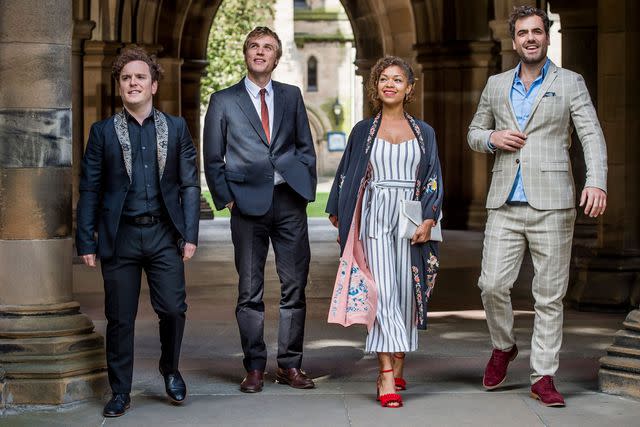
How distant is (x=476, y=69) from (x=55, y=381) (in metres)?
16.3

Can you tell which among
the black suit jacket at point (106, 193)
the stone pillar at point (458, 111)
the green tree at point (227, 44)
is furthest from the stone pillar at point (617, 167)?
the green tree at point (227, 44)

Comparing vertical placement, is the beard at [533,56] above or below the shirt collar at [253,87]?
above

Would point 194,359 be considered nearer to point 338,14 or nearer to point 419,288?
point 419,288

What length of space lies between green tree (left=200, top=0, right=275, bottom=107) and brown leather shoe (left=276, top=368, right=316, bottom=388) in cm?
3617

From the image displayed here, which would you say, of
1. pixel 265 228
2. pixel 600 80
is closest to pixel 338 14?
pixel 600 80

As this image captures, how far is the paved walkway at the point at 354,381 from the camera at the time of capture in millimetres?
6816

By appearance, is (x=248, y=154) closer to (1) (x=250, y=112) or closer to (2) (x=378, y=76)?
(1) (x=250, y=112)

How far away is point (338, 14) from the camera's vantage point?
222 ft

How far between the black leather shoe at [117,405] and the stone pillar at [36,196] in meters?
0.28

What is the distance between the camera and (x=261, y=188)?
24.6 feet

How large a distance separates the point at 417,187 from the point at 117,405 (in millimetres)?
1833

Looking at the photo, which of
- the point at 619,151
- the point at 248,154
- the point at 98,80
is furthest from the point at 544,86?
the point at 98,80

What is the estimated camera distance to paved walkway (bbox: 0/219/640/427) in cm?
682

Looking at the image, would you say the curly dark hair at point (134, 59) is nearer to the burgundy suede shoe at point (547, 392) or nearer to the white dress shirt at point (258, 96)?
the white dress shirt at point (258, 96)
